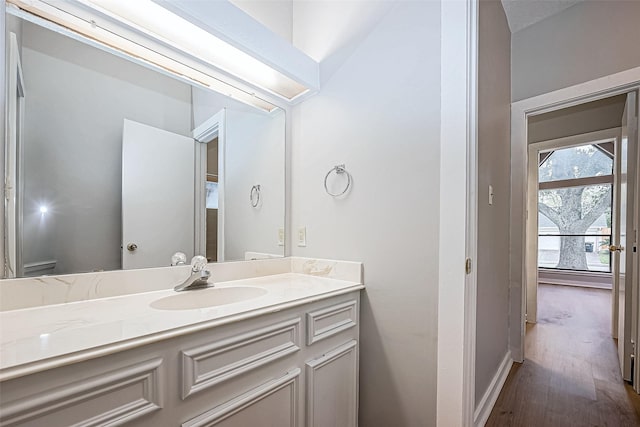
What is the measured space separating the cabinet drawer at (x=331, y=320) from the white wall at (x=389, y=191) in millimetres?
109

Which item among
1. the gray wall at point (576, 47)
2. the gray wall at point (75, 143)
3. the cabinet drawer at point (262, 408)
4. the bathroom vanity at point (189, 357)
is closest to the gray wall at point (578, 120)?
the gray wall at point (576, 47)

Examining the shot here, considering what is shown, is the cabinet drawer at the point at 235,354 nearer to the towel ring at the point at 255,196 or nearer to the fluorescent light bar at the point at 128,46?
the towel ring at the point at 255,196

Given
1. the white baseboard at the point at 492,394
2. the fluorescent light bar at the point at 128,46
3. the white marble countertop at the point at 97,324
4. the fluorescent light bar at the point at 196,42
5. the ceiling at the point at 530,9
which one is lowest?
the white baseboard at the point at 492,394

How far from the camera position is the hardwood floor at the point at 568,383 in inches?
63.9

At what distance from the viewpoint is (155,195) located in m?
1.36

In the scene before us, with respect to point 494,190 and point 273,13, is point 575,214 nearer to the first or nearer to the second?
point 494,190

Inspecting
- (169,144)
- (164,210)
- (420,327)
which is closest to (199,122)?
(169,144)

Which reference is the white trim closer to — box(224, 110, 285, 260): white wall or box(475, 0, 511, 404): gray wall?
box(475, 0, 511, 404): gray wall

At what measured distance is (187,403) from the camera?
82cm

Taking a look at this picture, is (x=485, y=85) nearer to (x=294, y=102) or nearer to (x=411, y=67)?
(x=411, y=67)

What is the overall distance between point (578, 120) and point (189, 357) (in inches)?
161

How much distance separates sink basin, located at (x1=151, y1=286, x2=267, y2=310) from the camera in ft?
3.90

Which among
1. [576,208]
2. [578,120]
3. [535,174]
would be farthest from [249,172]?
[576,208]

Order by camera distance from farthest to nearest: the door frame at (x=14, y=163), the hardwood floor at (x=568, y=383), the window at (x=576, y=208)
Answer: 1. the window at (x=576, y=208)
2. the hardwood floor at (x=568, y=383)
3. the door frame at (x=14, y=163)
